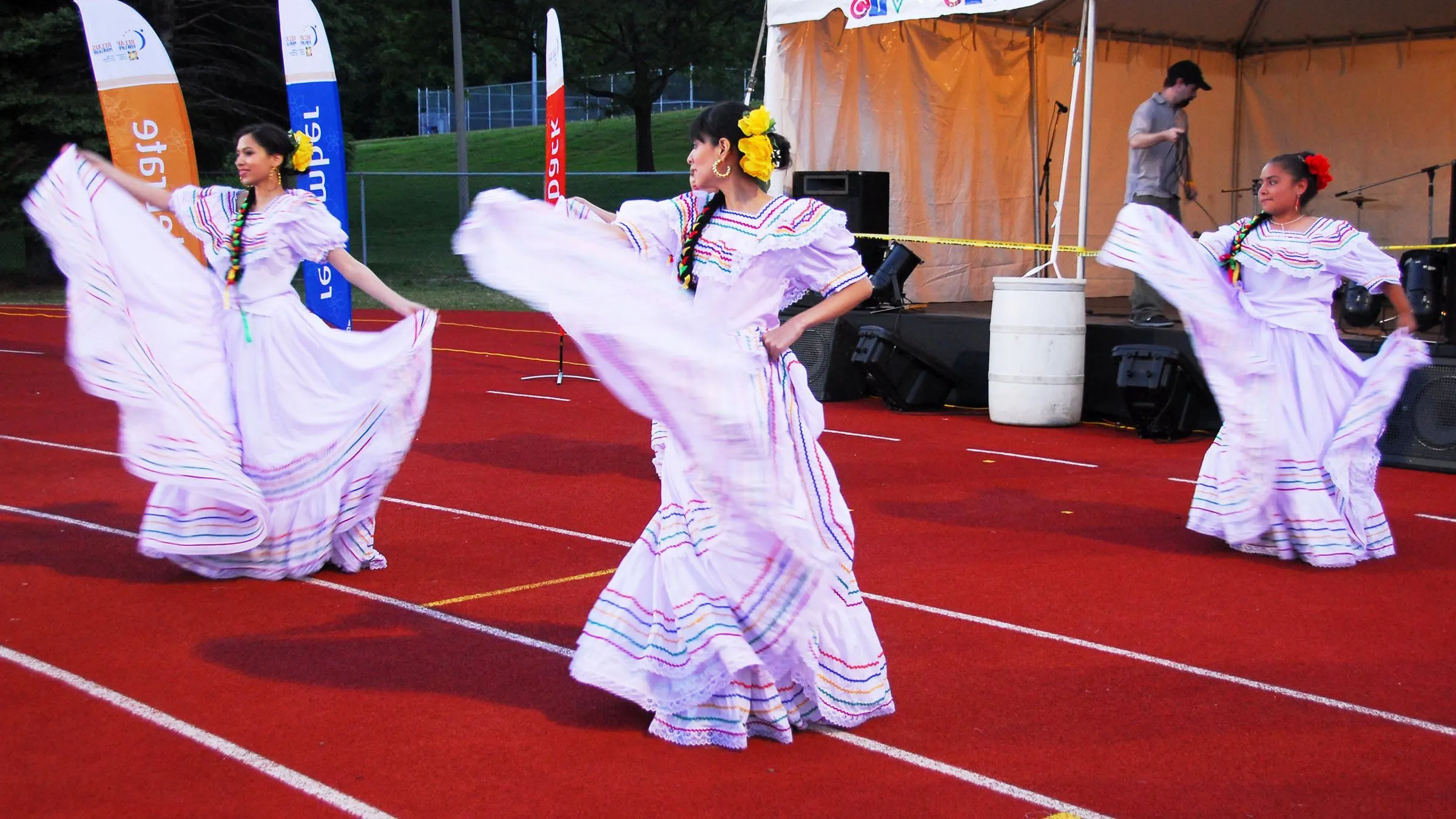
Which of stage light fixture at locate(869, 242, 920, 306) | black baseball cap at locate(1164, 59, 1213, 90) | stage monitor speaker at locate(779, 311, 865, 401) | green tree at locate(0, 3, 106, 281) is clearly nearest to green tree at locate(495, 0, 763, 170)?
green tree at locate(0, 3, 106, 281)

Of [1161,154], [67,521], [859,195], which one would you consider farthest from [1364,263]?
[67,521]

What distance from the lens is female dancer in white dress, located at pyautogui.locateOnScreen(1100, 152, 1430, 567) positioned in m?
6.27

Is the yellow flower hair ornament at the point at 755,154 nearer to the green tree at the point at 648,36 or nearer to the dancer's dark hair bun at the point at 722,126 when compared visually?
the dancer's dark hair bun at the point at 722,126

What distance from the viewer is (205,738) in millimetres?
3963

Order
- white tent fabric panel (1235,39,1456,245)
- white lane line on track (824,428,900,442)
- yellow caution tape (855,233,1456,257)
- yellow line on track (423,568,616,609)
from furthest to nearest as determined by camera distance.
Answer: white tent fabric panel (1235,39,1456,245) → white lane line on track (824,428,900,442) → yellow caution tape (855,233,1456,257) → yellow line on track (423,568,616,609)

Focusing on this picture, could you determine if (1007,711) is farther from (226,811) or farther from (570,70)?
(570,70)

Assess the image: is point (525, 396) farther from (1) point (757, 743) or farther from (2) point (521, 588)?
(1) point (757, 743)

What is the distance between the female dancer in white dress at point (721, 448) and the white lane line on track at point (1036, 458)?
5.19m

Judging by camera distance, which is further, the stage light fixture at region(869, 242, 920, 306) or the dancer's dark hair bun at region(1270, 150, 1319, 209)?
the stage light fixture at region(869, 242, 920, 306)

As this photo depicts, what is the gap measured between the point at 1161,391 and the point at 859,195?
11.9 feet

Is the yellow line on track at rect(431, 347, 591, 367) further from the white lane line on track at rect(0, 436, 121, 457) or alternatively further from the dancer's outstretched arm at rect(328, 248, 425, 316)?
the dancer's outstretched arm at rect(328, 248, 425, 316)

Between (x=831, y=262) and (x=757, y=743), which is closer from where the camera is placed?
(x=757, y=743)

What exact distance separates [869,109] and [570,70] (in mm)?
28465

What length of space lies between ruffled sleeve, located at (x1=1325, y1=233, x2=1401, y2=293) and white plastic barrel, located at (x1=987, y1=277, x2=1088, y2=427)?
402cm
